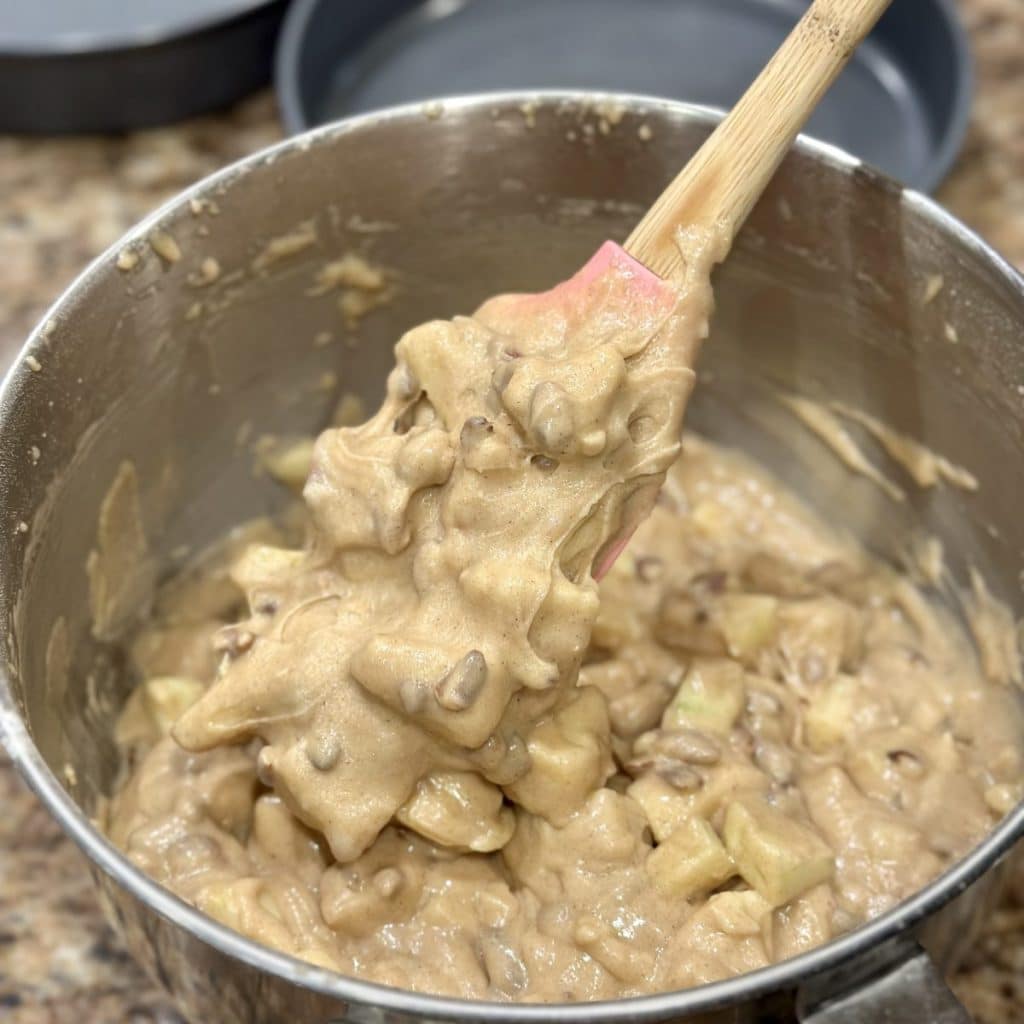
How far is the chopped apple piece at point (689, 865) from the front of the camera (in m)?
1.19

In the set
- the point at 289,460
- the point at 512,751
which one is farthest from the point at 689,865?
the point at 289,460

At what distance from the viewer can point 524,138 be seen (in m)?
1.38

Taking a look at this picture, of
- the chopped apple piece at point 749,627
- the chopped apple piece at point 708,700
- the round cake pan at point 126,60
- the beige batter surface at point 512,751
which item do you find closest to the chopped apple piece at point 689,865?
the beige batter surface at point 512,751

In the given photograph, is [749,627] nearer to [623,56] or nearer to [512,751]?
[512,751]

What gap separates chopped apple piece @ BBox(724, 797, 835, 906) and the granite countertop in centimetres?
29

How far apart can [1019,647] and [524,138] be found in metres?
0.73

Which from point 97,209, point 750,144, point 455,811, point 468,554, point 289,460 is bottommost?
point 97,209

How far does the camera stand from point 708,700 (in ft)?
4.43

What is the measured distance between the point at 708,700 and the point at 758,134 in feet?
1.82

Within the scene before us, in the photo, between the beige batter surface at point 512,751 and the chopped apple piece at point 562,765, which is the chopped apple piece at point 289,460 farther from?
the chopped apple piece at point 562,765

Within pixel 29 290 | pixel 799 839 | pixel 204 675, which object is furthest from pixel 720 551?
pixel 29 290

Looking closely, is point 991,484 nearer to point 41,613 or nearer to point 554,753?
point 554,753

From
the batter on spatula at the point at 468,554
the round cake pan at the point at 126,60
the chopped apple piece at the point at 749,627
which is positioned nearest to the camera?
the batter on spatula at the point at 468,554

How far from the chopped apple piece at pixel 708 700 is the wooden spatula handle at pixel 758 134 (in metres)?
0.43
